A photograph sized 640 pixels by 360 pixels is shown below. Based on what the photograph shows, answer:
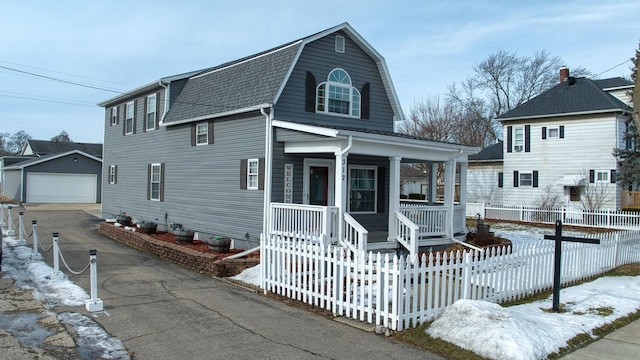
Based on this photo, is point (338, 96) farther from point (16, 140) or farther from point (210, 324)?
point (16, 140)

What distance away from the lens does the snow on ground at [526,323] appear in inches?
245

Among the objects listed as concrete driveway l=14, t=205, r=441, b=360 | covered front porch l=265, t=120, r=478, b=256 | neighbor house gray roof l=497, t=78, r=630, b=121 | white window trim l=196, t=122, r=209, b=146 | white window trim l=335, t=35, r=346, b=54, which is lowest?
concrete driveway l=14, t=205, r=441, b=360

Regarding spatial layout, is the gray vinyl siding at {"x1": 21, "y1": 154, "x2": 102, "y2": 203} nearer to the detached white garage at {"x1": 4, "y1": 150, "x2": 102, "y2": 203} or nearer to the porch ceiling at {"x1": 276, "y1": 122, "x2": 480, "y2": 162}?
the detached white garage at {"x1": 4, "y1": 150, "x2": 102, "y2": 203}

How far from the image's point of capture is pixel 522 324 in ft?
22.4

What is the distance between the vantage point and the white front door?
14164 mm

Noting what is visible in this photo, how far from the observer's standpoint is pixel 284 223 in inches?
503

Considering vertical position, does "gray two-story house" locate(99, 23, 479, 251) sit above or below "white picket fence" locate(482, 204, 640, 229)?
above

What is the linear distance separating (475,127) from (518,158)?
723 inches

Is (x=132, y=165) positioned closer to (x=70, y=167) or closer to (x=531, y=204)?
(x=70, y=167)

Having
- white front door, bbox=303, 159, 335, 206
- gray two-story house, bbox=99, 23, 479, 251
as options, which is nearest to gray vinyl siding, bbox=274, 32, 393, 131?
gray two-story house, bbox=99, 23, 479, 251

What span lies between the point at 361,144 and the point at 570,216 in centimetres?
1796

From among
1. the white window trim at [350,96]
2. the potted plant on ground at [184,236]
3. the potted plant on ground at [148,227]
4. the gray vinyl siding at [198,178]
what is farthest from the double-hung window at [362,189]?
the potted plant on ground at [148,227]

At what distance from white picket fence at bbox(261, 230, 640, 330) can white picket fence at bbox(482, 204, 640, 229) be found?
1400 centimetres

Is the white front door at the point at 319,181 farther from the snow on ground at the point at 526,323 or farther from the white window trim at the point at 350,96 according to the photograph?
the snow on ground at the point at 526,323
